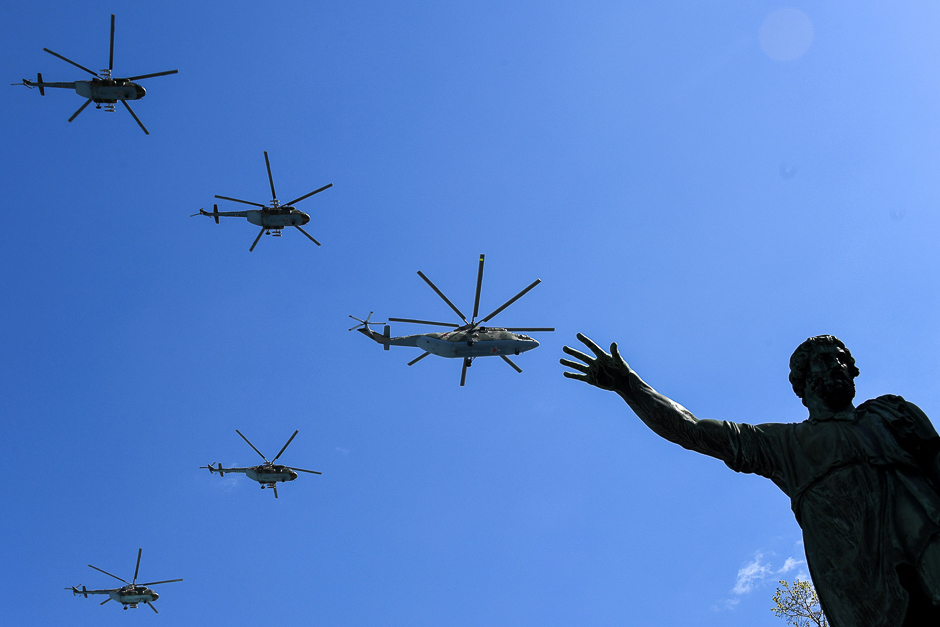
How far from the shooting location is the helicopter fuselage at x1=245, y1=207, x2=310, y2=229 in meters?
38.8

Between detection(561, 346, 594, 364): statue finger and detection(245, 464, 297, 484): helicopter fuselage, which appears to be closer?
detection(561, 346, 594, 364): statue finger

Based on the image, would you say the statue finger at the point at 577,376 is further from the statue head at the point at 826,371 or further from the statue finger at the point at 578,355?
the statue head at the point at 826,371

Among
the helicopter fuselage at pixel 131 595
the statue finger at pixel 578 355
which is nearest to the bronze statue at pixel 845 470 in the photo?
the statue finger at pixel 578 355

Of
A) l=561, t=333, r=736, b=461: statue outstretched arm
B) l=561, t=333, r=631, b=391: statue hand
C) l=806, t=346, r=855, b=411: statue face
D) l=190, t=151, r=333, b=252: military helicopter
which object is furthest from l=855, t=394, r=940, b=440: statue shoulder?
l=190, t=151, r=333, b=252: military helicopter

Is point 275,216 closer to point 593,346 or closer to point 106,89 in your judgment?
point 106,89

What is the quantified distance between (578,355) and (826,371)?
177cm

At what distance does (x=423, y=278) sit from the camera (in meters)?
29.1

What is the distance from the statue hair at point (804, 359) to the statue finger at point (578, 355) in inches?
57.7

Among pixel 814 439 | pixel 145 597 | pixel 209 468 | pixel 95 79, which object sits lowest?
pixel 814 439

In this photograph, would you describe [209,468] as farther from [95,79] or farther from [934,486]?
[934,486]

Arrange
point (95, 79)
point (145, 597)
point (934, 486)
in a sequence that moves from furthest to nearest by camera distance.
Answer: point (145, 597)
point (95, 79)
point (934, 486)

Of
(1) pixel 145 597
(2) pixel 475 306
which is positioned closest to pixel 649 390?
(2) pixel 475 306

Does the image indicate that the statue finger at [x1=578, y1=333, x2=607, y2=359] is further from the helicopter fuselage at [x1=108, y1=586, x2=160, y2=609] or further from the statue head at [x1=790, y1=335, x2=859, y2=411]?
the helicopter fuselage at [x1=108, y1=586, x2=160, y2=609]

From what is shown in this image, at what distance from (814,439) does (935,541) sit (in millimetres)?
899
